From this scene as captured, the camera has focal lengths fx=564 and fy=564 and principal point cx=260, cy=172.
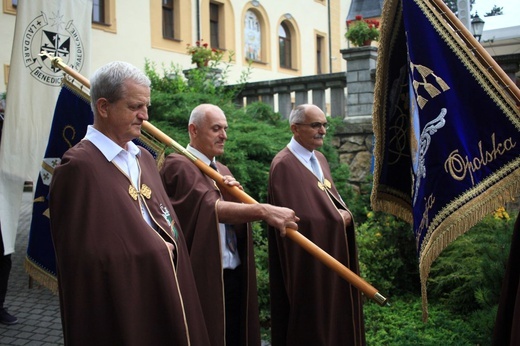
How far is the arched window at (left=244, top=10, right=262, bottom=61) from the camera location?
21.4 m

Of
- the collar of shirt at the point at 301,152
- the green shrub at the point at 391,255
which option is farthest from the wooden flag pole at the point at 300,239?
the green shrub at the point at 391,255

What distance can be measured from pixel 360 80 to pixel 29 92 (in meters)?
6.00

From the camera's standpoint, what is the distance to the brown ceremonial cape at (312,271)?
4.09m

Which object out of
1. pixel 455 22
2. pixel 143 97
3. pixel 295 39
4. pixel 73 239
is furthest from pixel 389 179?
pixel 295 39

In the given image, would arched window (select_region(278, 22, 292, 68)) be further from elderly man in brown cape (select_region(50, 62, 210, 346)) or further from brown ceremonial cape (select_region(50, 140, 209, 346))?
brown ceremonial cape (select_region(50, 140, 209, 346))

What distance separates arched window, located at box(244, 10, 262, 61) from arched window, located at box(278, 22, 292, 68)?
1569 mm

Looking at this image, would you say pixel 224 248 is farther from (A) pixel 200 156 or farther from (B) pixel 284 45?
A: (B) pixel 284 45

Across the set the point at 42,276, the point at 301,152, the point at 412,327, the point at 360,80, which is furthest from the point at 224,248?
the point at 360,80

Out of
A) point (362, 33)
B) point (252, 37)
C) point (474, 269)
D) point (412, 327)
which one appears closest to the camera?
point (412, 327)

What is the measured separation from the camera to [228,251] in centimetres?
378

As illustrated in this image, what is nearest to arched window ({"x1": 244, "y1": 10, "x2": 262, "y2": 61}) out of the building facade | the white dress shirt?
the building facade

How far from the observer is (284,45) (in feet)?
78.3

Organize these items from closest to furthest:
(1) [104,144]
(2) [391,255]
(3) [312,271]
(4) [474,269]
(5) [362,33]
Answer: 1. (1) [104,144]
2. (3) [312,271]
3. (4) [474,269]
4. (2) [391,255]
5. (5) [362,33]

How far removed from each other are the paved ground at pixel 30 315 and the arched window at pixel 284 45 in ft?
57.3
